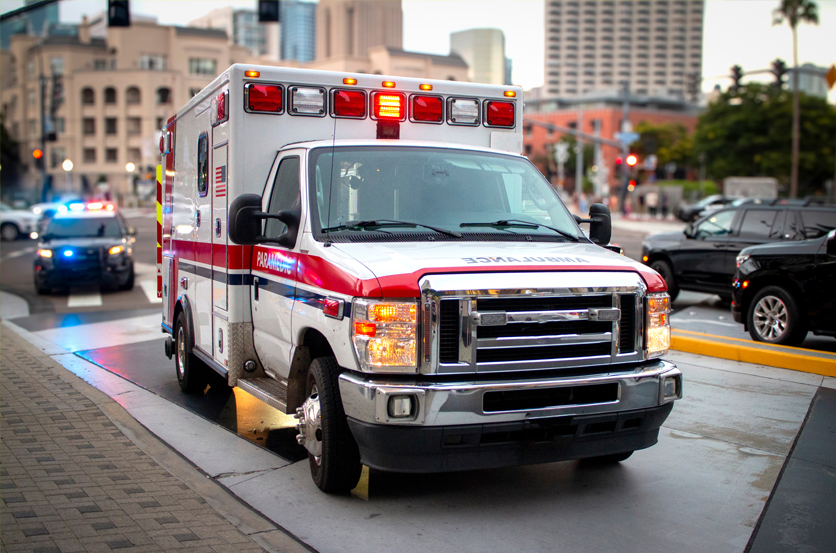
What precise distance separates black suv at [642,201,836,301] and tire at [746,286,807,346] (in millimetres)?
3018

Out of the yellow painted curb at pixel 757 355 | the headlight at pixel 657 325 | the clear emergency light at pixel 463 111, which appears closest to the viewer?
the headlight at pixel 657 325

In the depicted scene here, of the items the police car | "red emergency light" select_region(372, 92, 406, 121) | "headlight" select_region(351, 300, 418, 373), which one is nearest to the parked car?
the police car

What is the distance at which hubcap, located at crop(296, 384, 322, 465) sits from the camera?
514cm

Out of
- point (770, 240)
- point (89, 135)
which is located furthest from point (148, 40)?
point (770, 240)

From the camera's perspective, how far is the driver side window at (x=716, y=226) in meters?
14.0

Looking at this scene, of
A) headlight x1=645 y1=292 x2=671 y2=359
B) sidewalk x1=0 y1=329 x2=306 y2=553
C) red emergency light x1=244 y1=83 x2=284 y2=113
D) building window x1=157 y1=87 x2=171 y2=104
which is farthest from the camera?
building window x1=157 y1=87 x2=171 y2=104

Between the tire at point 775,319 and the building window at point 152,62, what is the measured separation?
88.6 m

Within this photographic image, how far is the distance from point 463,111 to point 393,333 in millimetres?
2990

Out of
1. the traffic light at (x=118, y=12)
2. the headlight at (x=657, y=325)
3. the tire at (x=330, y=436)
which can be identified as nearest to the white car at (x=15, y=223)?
the traffic light at (x=118, y=12)

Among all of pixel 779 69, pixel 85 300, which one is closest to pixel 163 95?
pixel 779 69

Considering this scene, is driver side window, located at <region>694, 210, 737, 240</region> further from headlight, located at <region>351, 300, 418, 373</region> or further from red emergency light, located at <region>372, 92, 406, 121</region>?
headlight, located at <region>351, 300, 418, 373</region>

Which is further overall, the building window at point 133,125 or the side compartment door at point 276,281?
the building window at point 133,125

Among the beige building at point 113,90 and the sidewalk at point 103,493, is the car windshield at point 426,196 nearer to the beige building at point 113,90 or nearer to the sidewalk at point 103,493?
the sidewalk at point 103,493

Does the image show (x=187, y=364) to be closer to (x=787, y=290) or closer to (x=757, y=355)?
(x=757, y=355)
